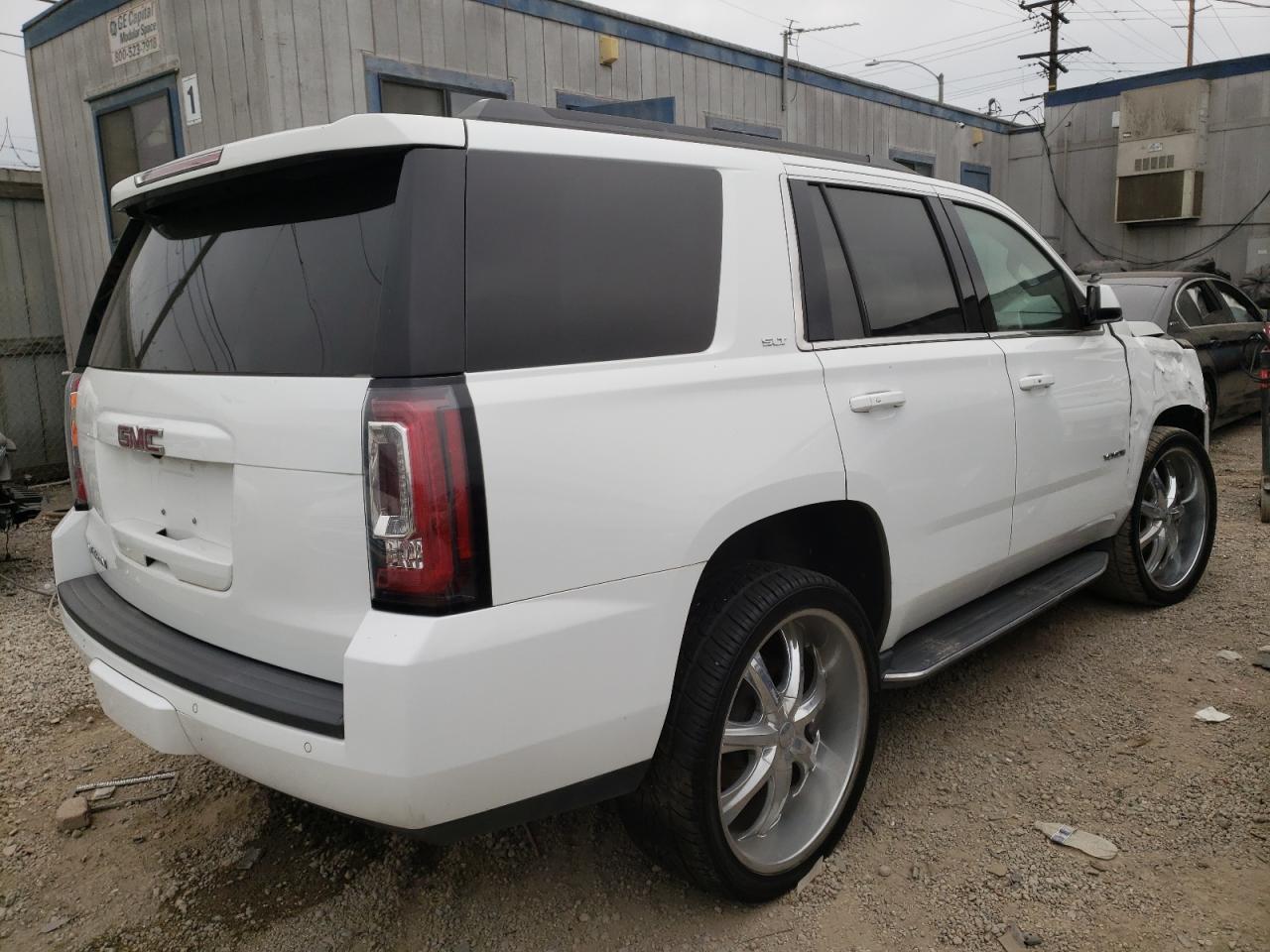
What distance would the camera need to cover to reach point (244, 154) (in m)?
2.12

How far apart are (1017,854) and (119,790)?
282 cm

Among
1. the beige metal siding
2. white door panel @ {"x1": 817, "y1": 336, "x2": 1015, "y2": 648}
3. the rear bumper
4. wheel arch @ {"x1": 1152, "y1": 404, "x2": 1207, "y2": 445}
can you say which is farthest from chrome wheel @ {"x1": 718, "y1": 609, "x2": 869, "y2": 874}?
the beige metal siding

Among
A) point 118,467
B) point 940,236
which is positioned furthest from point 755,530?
point 118,467

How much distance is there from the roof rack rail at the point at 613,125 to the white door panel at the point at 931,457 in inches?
24.2

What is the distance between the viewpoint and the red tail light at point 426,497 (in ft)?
5.95

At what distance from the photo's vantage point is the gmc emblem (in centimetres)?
227

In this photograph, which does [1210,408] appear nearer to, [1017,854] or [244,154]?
[1017,854]

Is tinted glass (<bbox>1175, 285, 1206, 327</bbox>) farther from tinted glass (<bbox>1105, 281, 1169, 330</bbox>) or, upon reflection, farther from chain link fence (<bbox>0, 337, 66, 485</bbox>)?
chain link fence (<bbox>0, 337, 66, 485</bbox>)

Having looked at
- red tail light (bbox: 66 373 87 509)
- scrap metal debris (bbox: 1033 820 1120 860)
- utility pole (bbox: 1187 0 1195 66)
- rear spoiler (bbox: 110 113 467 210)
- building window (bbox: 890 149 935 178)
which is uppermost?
utility pole (bbox: 1187 0 1195 66)

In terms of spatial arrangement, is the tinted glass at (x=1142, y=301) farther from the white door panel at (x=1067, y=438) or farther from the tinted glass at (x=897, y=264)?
the tinted glass at (x=897, y=264)

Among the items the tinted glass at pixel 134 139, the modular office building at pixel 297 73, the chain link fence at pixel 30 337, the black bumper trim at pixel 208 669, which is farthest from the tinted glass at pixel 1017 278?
the chain link fence at pixel 30 337

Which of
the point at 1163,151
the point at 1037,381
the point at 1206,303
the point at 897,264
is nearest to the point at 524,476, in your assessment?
the point at 897,264

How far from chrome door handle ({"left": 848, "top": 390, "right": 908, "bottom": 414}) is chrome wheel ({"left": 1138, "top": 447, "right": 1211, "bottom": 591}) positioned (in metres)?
2.26

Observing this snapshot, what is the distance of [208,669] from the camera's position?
214 centimetres
